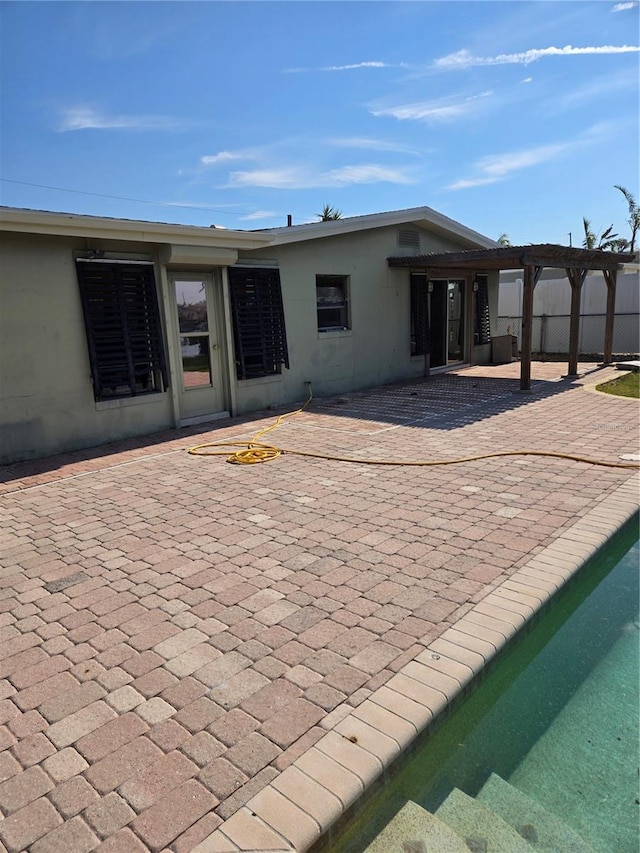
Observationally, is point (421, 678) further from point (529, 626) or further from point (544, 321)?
point (544, 321)

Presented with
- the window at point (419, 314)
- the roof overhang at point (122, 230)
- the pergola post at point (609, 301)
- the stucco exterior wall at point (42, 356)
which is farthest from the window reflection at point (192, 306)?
the pergola post at point (609, 301)

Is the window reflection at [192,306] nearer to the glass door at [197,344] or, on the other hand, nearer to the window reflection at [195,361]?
the glass door at [197,344]

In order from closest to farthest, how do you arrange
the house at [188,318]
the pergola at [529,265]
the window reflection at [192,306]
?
the house at [188,318]
the window reflection at [192,306]
the pergola at [529,265]

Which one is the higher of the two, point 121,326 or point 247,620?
point 121,326

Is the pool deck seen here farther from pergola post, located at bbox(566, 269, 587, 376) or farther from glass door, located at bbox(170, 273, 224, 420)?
pergola post, located at bbox(566, 269, 587, 376)

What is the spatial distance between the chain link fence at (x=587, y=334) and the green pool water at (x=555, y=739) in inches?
627

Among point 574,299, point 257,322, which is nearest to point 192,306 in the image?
point 257,322

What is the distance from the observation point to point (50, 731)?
7.48ft

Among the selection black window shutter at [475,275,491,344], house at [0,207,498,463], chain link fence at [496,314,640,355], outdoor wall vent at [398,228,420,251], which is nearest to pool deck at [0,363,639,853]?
house at [0,207,498,463]

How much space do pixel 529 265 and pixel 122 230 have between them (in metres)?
7.11

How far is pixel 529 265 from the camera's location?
10.1 m

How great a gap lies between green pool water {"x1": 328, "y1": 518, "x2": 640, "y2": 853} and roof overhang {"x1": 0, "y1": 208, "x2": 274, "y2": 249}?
6.37m

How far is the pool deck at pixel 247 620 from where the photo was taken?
1949 mm

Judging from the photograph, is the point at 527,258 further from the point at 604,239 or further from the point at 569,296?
the point at 604,239
